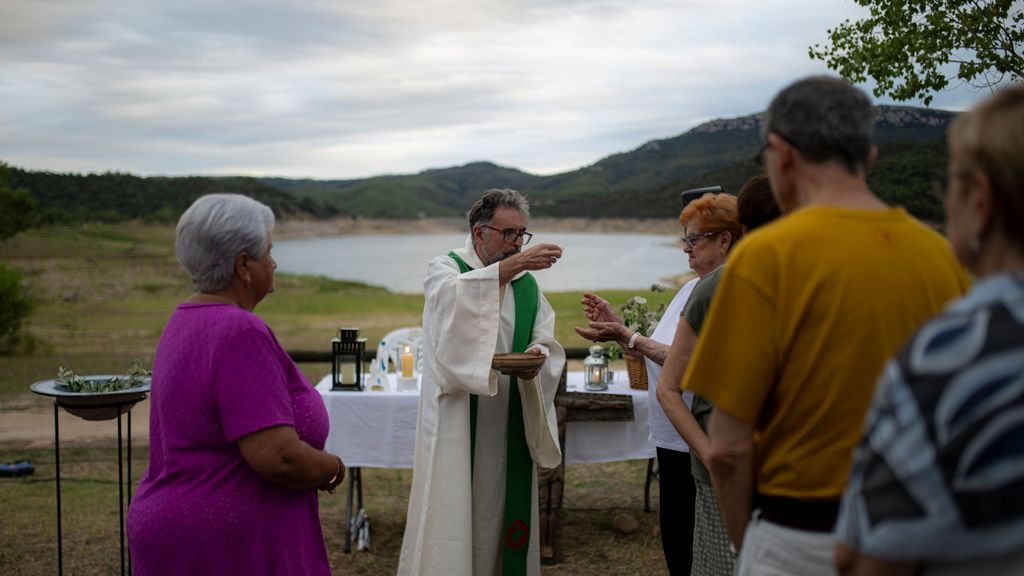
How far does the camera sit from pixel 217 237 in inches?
97.6

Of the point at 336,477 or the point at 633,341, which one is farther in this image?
the point at 633,341

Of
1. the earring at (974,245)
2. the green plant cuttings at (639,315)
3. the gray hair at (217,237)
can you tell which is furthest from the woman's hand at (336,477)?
the green plant cuttings at (639,315)

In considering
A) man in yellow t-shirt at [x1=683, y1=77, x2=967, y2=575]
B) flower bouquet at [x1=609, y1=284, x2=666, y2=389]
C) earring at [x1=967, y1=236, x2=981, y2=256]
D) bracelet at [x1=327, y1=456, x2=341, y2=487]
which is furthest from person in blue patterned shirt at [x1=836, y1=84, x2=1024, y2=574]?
flower bouquet at [x1=609, y1=284, x2=666, y2=389]

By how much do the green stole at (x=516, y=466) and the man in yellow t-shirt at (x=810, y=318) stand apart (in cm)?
248

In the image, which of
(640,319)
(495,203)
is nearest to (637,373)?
(640,319)

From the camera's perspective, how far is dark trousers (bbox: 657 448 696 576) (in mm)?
3789

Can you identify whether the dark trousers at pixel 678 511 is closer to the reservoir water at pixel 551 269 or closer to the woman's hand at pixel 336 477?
the woman's hand at pixel 336 477

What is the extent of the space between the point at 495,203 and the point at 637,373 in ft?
6.75

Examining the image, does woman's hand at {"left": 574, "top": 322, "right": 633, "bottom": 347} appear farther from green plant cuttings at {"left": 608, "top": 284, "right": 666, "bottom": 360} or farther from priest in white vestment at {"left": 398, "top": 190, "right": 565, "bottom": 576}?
green plant cuttings at {"left": 608, "top": 284, "right": 666, "bottom": 360}

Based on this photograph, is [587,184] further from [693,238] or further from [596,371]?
[693,238]

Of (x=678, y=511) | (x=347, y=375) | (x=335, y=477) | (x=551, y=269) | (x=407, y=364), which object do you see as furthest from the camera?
(x=551, y=269)

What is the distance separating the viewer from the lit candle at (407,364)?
5.70 metres

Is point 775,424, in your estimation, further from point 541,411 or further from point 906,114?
point 906,114

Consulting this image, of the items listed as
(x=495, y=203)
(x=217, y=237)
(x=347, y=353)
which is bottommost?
(x=347, y=353)
